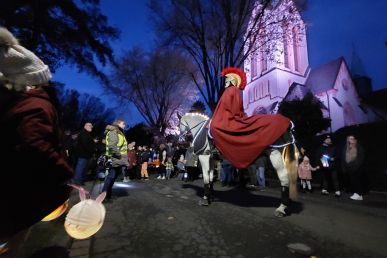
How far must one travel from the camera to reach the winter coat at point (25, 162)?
1.85 metres

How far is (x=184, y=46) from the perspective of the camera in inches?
554

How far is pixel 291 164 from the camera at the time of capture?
5332 millimetres

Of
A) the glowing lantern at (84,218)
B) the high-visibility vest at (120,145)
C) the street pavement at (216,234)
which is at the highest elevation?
the high-visibility vest at (120,145)

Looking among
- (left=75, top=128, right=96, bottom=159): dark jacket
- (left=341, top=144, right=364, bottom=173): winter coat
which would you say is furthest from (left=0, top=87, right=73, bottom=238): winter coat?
(left=341, top=144, right=364, bottom=173): winter coat

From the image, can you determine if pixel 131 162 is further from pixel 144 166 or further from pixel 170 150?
pixel 170 150

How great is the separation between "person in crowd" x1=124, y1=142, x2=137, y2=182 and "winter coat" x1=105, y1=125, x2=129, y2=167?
6.70 metres

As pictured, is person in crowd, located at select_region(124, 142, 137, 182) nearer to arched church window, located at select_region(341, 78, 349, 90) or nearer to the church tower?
the church tower

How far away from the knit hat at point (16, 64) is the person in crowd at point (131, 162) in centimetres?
1147

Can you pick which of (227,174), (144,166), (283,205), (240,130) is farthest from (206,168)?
(144,166)

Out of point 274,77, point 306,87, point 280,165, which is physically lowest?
point 280,165

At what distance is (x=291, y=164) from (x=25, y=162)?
181 inches

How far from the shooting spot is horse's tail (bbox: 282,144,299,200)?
17.3ft

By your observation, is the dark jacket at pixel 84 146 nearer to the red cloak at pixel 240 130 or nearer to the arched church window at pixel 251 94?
the red cloak at pixel 240 130

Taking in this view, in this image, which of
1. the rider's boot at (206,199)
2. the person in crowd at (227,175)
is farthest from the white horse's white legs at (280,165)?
the person in crowd at (227,175)
